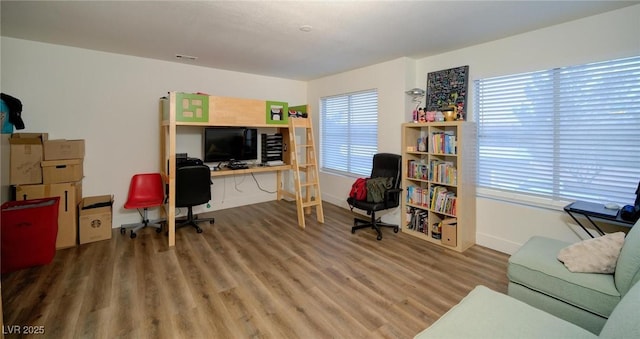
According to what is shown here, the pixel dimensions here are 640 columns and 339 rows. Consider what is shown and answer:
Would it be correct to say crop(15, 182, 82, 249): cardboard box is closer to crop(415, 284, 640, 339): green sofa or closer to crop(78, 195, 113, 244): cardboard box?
crop(78, 195, 113, 244): cardboard box

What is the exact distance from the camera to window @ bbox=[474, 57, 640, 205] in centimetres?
248

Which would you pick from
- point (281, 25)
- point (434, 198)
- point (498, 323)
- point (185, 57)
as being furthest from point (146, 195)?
point (498, 323)

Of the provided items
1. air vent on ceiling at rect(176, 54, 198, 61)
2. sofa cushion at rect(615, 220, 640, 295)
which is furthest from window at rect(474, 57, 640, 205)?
air vent on ceiling at rect(176, 54, 198, 61)

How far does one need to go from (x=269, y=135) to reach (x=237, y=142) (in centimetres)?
67

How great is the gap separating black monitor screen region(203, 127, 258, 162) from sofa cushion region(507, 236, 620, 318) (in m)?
4.02

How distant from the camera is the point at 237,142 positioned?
470 cm

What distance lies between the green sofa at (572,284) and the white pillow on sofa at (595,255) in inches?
1.5

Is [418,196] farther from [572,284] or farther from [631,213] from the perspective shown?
[572,284]

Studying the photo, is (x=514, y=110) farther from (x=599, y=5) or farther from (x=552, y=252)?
(x=552, y=252)

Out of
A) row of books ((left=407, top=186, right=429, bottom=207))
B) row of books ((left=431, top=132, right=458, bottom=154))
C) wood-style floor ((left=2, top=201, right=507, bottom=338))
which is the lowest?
wood-style floor ((left=2, top=201, right=507, bottom=338))

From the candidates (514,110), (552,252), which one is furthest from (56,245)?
(514,110)

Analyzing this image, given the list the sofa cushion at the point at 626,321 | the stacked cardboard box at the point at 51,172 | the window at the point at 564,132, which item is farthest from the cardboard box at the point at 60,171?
the window at the point at 564,132

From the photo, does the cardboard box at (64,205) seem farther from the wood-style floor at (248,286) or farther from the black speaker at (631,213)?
the black speaker at (631,213)

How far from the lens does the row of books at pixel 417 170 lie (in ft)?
11.9
